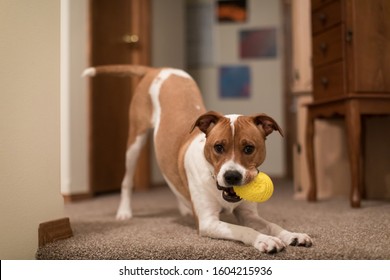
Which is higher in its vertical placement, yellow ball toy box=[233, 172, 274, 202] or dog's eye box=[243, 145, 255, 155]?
dog's eye box=[243, 145, 255, 155]

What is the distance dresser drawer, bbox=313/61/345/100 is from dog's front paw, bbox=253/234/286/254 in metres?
1.45

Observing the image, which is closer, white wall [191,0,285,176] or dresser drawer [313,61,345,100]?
dresser drawer [313,61,345,100]

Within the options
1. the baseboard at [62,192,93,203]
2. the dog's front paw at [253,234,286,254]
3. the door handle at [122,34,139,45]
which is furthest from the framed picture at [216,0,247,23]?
the dog's front paw at [253,234,286,254]

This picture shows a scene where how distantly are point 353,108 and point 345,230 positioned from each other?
959 millimetres

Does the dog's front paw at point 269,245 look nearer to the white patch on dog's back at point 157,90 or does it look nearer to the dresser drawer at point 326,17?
the white patch on dog's back at point 157,90

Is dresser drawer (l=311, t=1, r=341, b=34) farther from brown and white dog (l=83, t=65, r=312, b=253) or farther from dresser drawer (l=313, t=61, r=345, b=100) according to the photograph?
brown and white dog (l=83, t=65, r=312, b=253)

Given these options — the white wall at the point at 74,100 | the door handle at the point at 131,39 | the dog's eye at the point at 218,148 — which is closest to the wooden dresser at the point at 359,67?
the dog's eye at the point at 218,148

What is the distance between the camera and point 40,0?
1.88 m

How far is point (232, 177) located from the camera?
1646 mm

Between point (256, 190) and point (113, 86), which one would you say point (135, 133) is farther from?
point (113, 86)

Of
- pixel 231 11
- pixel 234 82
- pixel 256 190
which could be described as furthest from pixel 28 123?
pixel 231 11

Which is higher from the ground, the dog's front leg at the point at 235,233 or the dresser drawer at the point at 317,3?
the dresser drawer at the point at 317,3

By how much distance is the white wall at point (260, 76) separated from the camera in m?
6.16

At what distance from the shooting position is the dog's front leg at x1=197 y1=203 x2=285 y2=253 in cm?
158
